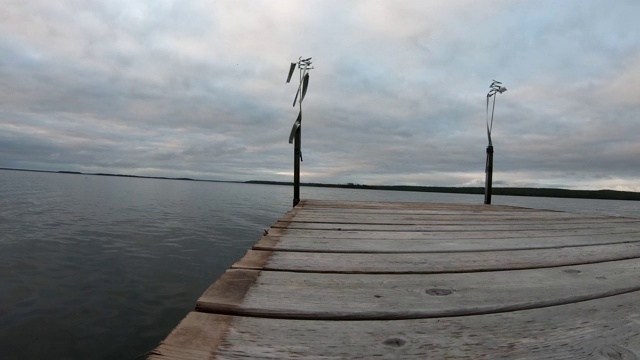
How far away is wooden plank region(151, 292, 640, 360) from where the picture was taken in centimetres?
111

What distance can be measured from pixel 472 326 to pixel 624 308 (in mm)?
788

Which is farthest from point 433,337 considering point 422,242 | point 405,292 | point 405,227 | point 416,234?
point 405,227

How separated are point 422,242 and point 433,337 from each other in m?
1.84

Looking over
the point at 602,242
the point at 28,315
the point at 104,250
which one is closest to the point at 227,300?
the point at 602,242

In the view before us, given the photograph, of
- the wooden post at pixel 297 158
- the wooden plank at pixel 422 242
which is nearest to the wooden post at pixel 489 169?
the wooden post at pixel 297 158

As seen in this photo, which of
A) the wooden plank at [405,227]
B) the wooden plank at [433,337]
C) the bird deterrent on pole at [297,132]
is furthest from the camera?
the bird deterrent on pole at [297,132]

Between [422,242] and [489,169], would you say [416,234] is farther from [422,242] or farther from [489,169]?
[489,169]

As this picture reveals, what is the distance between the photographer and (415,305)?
1.51 meters

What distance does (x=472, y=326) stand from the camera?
4.33 feet

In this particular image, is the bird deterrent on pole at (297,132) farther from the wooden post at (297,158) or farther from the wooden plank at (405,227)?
the wooden plank at (405,227)

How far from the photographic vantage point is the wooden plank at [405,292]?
4.66 ft

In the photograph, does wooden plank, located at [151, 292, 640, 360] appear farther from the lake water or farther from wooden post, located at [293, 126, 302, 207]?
wooden post, located at [293, 126, 302, 207]

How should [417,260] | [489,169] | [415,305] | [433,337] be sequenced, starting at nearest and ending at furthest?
[433,337] < [415,305] < [417,260] < [489,169]

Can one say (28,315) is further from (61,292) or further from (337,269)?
(337,269)
